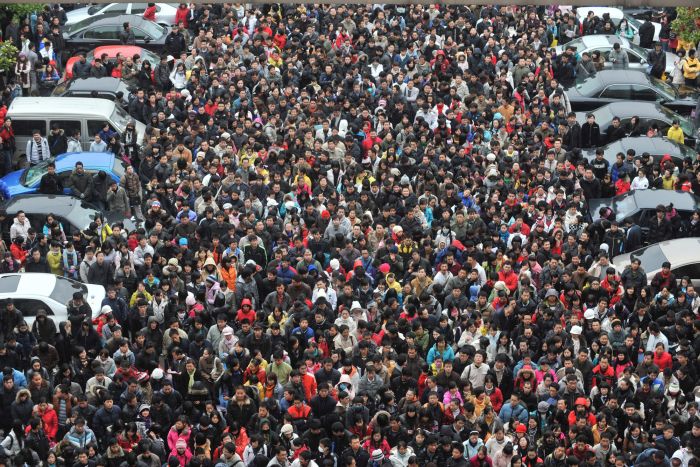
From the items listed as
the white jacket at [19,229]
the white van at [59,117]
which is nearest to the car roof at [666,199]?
the white van at [59,117]

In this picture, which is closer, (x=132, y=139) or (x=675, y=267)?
(x=675, y=267)

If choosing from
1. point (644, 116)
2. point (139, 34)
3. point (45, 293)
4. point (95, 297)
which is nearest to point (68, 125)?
point (139, 34)

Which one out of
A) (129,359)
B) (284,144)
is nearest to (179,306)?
(129,359)

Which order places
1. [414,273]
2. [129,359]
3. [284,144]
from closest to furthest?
[129,359] < [414,273] < [284,144]

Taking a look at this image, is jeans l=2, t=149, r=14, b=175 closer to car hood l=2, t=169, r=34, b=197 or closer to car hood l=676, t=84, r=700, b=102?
→ car hood l=2, t=169, r=34, b=197

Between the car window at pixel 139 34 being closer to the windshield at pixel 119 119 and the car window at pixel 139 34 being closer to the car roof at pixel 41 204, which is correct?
the windshield at pixel 119 119

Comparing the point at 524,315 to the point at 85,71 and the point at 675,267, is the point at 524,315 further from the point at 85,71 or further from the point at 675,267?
the point at 85,71
